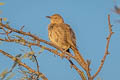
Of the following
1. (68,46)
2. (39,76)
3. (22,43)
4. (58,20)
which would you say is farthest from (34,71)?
(58,20)

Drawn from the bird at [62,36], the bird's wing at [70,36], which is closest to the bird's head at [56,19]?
the bird at [62,36]

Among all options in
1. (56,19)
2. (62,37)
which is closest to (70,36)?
(62,37)

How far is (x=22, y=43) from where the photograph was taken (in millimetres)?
2549

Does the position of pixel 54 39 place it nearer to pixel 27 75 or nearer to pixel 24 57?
pixel 27 75

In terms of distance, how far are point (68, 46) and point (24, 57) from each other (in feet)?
13.6

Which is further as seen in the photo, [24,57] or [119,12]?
[24,57]

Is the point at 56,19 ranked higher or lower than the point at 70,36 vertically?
higher

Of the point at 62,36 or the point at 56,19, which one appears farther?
the point at 56,19

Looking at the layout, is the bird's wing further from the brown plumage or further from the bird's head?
the bird's head

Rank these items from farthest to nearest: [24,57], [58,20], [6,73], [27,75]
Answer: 1. [58,20]
2. [27,75]
3. [24,57]
4. [6,73]

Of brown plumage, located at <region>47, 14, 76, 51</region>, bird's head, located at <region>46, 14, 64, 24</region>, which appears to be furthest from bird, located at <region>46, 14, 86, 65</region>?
bird's head, located at <region>46, 14, 64, 24</region>

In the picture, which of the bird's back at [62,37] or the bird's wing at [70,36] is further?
the bird's back at [62,37]

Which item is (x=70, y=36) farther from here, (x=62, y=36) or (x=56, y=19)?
(x=56, y=19)

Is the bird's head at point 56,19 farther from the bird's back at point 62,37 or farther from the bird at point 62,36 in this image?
the bird's back at point 62,37
